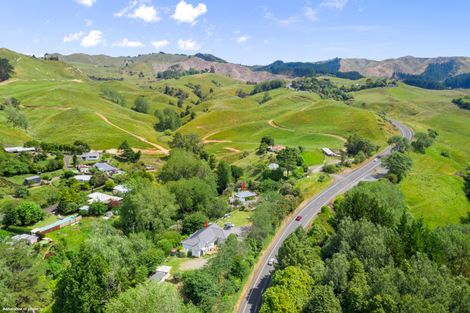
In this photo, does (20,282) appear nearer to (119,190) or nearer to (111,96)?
(119,190)

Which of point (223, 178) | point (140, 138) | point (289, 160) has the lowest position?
point (223, 178)

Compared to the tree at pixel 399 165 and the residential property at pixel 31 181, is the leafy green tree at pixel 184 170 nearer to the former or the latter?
the residential property at pixel 31 181

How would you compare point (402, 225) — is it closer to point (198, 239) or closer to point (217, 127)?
point (198, 239)

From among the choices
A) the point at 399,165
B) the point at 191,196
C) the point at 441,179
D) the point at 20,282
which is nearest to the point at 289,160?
the point at 399,165

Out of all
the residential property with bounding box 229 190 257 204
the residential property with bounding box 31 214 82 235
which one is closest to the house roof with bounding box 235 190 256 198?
the residential property with bounding box 229 190 257 204

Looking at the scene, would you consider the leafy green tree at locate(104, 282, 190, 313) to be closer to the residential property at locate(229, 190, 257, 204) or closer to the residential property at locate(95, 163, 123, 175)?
the residential property at locate(229, 190, 257, 204)

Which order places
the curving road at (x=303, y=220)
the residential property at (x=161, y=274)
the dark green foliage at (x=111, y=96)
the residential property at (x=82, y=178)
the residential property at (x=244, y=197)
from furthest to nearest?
the dark green foliage at (x=111, y=96)
the residential property at (x=82, y=178)
the residential property at (x=244, y=197)
the residential property at (x=161, y=274)
the curving road at (x=303, y=220)

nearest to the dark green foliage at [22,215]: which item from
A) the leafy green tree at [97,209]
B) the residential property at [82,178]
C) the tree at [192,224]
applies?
the leafy green tree at [97,209]
